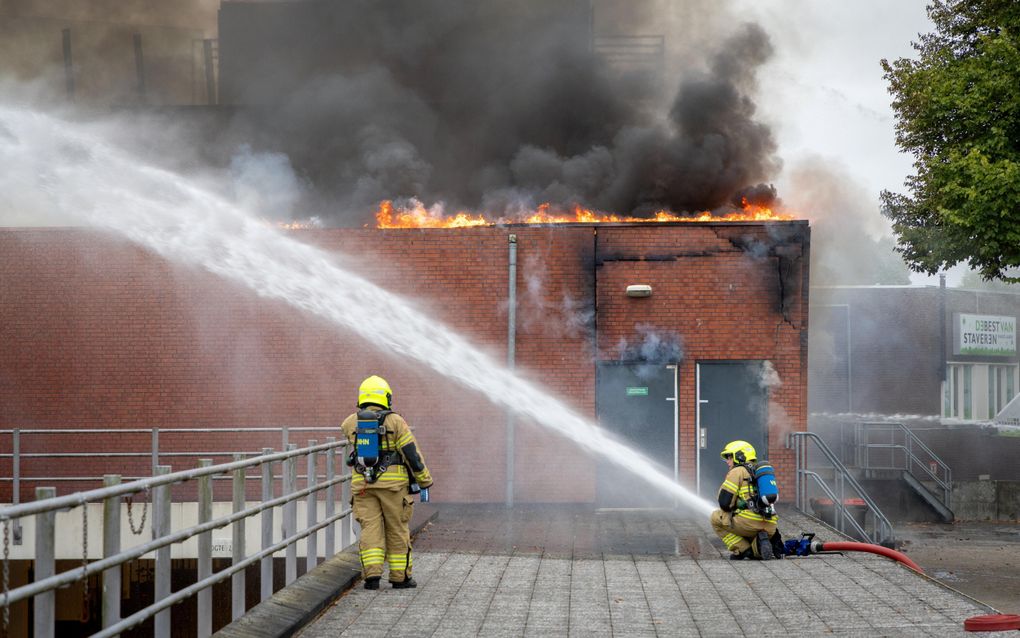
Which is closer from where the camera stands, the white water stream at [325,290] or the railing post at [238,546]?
the railing post at [238,546]

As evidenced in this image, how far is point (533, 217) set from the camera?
1895 centimetres

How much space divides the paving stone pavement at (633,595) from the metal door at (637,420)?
378cm

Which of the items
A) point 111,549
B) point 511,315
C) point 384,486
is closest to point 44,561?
point 111,549

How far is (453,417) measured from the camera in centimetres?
1722

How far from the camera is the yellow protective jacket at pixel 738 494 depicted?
11359 mm

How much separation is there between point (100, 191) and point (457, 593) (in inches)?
496

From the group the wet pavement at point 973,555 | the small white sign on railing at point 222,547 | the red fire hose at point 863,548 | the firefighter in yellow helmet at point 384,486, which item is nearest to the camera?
the firefighter in yellow helmet at point 384,486

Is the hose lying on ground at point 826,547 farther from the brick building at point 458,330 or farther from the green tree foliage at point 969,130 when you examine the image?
the green tree foliage at point 969,130

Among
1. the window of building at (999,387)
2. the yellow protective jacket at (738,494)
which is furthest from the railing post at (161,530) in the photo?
the window of building at (999,387)

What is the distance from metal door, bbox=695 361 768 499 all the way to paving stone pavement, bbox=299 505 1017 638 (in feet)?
12.4

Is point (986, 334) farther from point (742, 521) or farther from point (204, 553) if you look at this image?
point (204, 553)

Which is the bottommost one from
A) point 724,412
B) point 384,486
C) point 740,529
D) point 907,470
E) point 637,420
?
point 907,470

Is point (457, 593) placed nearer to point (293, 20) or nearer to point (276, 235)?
point (276, 235)

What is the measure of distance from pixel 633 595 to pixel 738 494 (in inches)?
104
